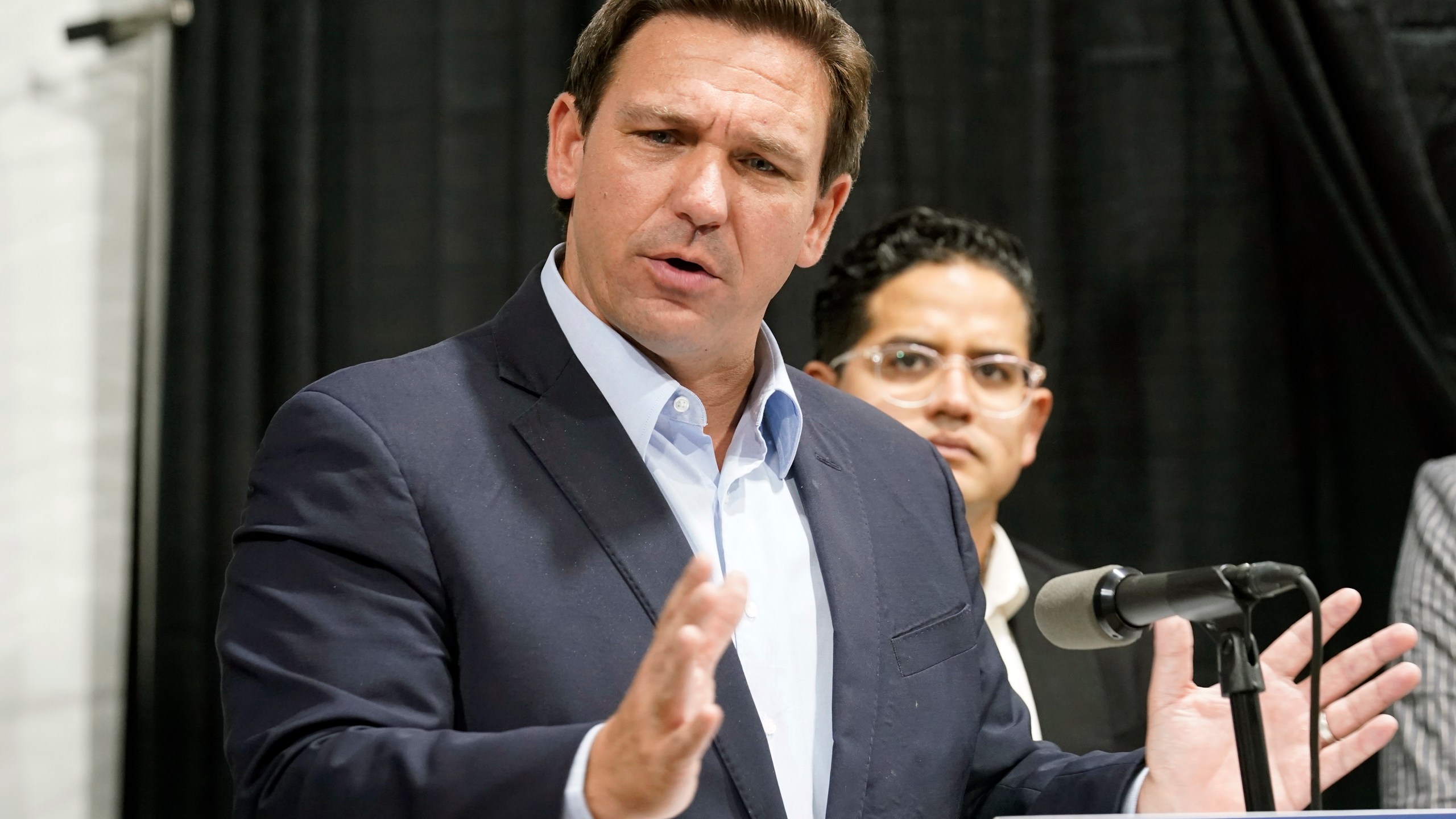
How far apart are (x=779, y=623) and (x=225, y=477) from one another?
1552mm

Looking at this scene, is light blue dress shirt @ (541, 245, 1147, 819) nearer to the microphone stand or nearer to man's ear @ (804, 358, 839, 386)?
the microphone stand

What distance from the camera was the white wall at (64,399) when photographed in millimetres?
2412

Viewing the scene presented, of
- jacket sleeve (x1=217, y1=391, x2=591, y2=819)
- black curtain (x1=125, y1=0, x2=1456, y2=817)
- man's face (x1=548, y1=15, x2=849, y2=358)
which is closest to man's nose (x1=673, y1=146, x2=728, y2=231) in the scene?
man's face (x1=548, y1=15, x2=849, y2=358)

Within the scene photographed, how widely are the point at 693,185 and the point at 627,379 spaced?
0.72ft

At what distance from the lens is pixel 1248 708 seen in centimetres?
105

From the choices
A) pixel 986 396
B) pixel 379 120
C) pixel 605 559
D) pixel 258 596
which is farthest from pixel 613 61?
pixel 379 120

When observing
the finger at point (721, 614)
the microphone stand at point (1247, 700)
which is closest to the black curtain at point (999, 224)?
the microphone stand at point (1247, 700)

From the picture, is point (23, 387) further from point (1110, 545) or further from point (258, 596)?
point (1110, 545)

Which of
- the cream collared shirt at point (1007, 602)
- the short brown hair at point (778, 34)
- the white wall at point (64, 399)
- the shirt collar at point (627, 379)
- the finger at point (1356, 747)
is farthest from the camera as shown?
the white wall at point (64, 399)

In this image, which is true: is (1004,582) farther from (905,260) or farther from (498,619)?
(498,619)

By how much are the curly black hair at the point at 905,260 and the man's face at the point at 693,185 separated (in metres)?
0.87

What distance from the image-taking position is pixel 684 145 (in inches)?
57.2

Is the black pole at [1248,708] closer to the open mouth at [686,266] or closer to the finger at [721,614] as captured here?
the finger at [721,614]

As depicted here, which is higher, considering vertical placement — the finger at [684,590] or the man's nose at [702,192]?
the man's nose at [702,192]
